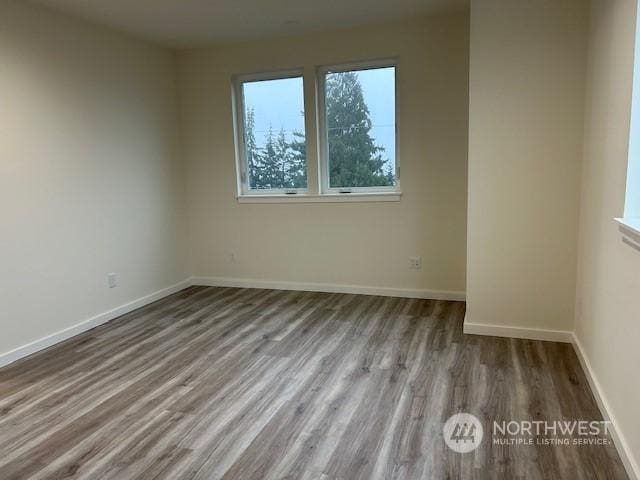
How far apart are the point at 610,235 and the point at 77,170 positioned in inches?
144

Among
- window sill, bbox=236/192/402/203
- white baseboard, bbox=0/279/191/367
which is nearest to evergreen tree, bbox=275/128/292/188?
window sill, bbox=236/192/402/203

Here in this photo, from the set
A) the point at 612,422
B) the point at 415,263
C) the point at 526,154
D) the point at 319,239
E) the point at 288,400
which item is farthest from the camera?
the point at 319,239

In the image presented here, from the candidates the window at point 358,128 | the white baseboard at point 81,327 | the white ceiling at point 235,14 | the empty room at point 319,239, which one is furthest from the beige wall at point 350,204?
the white baseboard at point 81,327

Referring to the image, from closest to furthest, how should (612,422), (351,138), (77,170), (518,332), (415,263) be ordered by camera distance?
(612,422), (518,332), (77,170), (415,263), (351,138)

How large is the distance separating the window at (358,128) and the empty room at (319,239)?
0.02 metres

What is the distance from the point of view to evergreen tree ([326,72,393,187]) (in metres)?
4.44

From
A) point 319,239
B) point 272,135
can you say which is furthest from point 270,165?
point 319,239

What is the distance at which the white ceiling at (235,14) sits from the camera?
11.4 feet

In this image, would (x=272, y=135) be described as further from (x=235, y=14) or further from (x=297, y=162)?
(x=235, y=14)

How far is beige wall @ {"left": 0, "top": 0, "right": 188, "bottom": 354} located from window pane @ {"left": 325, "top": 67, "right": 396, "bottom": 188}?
1712mm

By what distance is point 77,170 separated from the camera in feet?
12.2

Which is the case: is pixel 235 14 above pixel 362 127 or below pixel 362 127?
above

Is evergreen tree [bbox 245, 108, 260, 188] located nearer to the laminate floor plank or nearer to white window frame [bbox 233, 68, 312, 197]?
white window frame [bbox 233, 68, 312, 197]

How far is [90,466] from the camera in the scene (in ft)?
6.64
